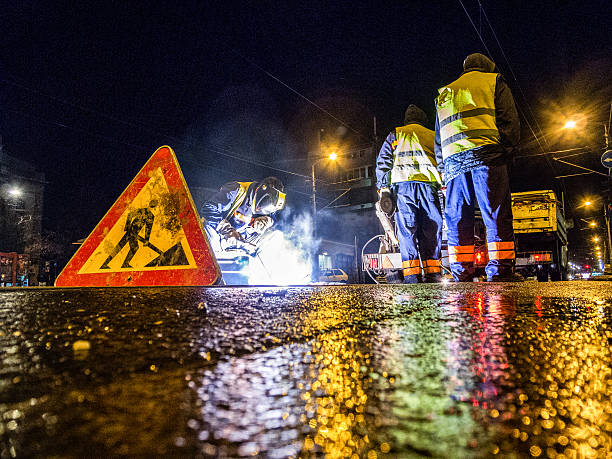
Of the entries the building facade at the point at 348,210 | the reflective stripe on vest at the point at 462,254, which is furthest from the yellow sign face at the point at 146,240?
the building facade at the point at 348,210

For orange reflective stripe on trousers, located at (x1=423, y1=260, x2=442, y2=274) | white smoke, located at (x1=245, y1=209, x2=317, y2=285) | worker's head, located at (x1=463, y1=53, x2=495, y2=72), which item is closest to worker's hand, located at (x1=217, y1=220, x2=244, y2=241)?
white smoke, located at (x1=245, y1=209, x2=317, y2=285)

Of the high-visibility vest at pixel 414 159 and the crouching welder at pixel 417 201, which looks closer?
the crouching welder at pixel 417 201

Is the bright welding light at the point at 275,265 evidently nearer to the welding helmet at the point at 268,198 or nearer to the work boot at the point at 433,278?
the welding helmet at the point at 268,198

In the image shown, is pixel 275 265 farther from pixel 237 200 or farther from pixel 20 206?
pixel 20 206

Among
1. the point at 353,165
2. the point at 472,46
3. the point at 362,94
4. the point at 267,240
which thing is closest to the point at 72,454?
the point at 267,240

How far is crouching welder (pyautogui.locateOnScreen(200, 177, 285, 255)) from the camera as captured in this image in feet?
31.7

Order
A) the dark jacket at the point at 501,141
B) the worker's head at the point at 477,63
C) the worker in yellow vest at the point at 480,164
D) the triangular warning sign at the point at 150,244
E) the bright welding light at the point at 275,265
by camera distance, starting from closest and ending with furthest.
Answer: the triangular warning sign at the point at 150,244, the worker in yellow vest at the point at 480,164, the dark jacket at the point at 501,141, the worker's head at the point at 477,63, the bright welding light at the point at 275,265

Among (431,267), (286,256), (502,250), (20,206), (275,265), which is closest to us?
(502,250)

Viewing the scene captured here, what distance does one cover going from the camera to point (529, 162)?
748 inches

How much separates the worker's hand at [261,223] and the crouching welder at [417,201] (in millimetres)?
5054

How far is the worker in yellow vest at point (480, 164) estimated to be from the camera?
12.1 ft

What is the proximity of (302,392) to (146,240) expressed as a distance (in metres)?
2.77

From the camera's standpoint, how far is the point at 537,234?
9.92 meters

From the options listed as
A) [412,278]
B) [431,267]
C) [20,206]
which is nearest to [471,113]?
[431,267]
